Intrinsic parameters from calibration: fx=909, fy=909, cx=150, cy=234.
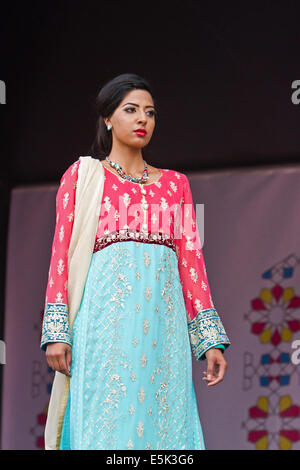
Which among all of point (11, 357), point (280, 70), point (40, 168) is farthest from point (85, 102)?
point (11, 357)

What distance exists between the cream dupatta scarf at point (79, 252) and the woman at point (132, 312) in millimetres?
17

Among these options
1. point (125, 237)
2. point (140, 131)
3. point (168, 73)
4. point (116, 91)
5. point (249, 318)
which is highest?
point (168, 73)

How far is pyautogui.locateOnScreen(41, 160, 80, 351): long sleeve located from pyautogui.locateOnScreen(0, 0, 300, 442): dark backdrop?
1712mm

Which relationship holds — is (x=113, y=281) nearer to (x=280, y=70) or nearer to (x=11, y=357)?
(x=280, y=70)

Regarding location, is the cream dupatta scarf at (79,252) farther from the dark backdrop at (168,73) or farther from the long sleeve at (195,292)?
the dark backdrop at (168,73)

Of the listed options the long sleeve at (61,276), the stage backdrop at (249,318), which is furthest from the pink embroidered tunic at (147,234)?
the stage backdrop at (249,318)

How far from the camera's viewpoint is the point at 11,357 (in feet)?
18.9

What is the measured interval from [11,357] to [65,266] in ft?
9.53

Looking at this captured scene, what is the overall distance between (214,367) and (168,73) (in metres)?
2.28

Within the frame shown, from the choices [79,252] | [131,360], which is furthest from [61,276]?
[131,360]

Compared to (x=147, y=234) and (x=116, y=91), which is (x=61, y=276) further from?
(x=116, y=91)

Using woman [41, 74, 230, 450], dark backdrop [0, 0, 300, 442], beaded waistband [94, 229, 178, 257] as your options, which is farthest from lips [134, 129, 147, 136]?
dark backdrop [0, 0, 300, 442]

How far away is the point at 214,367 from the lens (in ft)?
10.0

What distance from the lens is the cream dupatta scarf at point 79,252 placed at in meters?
2.97
